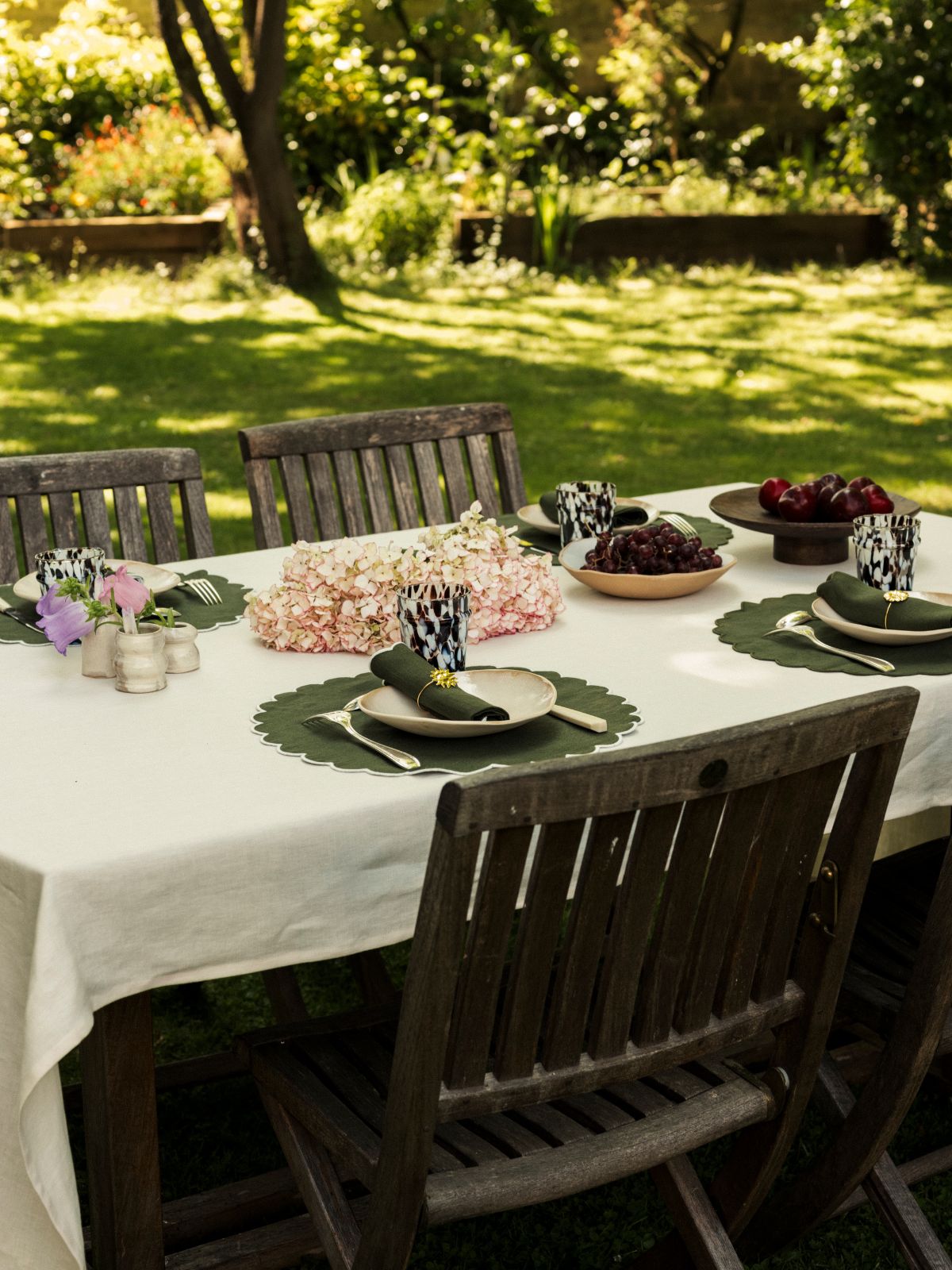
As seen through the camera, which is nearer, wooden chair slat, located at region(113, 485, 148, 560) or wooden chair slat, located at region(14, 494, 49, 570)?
wooden chair slat, located at region(14, 494, 49, 570)

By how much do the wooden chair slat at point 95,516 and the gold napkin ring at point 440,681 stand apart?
1281mm

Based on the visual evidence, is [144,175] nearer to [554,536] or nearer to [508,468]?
[508,468]

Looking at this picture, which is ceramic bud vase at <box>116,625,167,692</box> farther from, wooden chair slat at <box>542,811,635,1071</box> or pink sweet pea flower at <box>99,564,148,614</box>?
wooden chair slat at <box>542,811,635,1071</box>

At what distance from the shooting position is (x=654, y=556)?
8.62ft

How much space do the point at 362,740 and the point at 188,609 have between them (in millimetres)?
764

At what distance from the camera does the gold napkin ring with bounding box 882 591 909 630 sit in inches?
91.7

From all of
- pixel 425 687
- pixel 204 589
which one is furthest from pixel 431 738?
pixel 204 589

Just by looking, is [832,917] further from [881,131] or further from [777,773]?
[881,131]

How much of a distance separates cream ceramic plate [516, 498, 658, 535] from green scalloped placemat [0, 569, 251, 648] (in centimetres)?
66

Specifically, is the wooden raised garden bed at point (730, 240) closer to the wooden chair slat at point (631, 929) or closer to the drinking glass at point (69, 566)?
the drinking glass at point (69, 566)

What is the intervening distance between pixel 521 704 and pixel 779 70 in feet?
38.0

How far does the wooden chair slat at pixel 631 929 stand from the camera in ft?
5.22

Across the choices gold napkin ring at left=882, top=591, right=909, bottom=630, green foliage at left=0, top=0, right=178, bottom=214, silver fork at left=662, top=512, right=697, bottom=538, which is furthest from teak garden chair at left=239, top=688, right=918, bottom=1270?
green foliage at left=0, top=0, right=178, bottom=214

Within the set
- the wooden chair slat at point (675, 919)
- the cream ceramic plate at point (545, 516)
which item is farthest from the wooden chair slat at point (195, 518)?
the wooden chair slat at point (675, 919)
